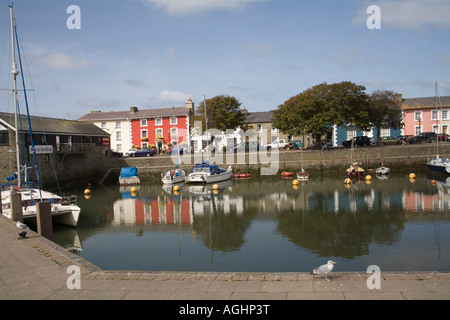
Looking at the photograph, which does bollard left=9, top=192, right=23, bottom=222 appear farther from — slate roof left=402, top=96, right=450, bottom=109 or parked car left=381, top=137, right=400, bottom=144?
slate roof left=402, top=96, right=450, bottom=109

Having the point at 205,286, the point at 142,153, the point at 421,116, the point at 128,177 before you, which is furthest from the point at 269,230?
the point at 421,116

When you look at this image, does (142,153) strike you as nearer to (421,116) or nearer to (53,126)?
(53,126)

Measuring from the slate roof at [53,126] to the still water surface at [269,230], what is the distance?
9.71 m

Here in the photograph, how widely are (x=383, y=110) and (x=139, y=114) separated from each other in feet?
115

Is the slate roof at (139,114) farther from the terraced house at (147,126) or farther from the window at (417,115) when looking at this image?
the window at (417,115)

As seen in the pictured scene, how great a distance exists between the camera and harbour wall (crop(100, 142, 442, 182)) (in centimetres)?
4369

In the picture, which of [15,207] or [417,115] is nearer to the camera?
[15,207]

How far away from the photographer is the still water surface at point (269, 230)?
13.7 metres

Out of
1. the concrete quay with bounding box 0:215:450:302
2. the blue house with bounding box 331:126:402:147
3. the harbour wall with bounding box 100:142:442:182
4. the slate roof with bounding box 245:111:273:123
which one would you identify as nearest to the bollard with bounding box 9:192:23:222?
the concrete quay with bounding box 0:215:450:302

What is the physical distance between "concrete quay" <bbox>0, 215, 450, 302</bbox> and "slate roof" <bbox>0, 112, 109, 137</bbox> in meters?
27.2

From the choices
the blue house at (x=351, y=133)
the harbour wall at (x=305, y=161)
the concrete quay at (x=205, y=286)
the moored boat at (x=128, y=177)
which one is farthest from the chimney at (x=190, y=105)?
the concrete quay at (x=205, y=286)

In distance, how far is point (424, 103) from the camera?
5812cm

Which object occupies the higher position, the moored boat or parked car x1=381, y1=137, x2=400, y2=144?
parked car x1=381, y1=137, x2=400, y2=144

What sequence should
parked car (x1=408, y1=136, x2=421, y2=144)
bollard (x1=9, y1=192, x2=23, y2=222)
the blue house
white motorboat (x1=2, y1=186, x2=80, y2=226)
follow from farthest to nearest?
the blue house
parked car (x1=408, y1=136, x2=421, y2=144)
white motorboat (x1=2, y1=186, x2=80, y2=226)
bollard (x1=9, y1=192, x2=23, y2=222)
